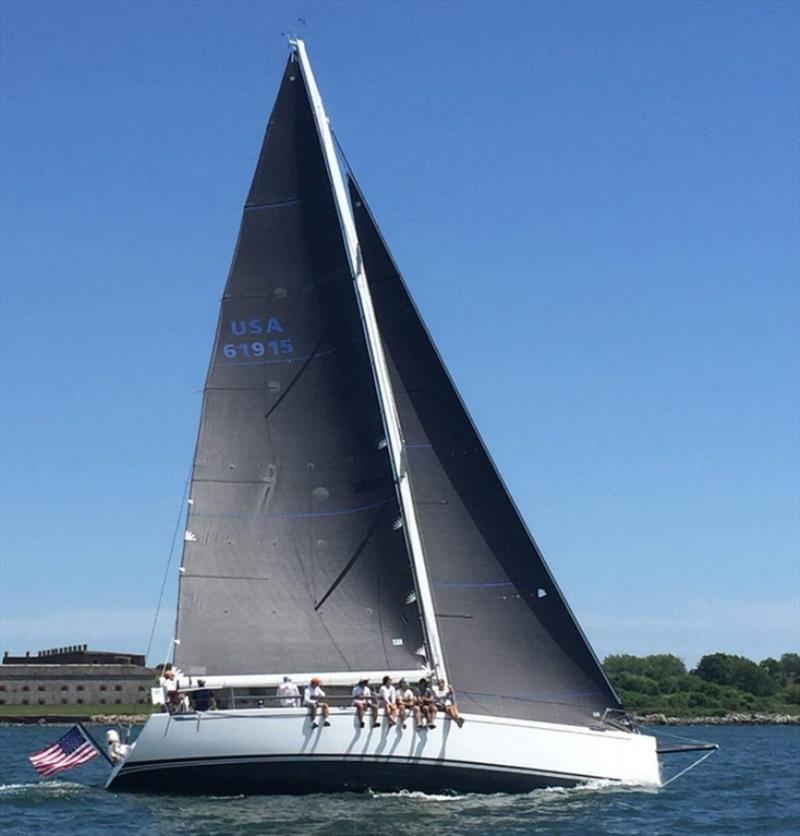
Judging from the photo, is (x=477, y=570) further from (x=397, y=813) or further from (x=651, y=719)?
(x=651, y=719)

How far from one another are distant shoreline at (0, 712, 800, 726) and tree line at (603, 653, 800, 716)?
9.67ft

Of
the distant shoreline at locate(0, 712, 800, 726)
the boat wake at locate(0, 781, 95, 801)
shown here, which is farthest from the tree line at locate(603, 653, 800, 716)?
the boat wake at locate(0, 781, 95, 801)

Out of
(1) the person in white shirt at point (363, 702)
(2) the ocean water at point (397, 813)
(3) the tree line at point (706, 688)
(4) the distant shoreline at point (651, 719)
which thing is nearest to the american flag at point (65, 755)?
(2) the ocean water at point (397, 813)

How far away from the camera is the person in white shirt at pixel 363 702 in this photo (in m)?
25.8

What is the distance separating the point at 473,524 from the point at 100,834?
998cm

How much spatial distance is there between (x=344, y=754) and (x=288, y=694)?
1.79 meters

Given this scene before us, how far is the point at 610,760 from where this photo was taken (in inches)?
1065

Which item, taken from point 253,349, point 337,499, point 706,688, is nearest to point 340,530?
point 337,499

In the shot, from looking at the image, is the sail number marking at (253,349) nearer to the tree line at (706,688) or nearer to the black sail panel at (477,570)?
the black sail panel at (477,570)

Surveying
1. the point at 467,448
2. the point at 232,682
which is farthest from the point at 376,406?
the point at 232,682

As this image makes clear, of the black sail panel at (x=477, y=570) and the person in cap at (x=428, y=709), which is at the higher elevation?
the black sail panel at (x=477, y=570)

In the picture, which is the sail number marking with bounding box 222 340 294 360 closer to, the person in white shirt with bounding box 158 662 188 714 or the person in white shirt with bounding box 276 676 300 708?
the person in white shirt with bounding box 158 662 188 714

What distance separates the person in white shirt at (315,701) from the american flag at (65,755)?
174 inches

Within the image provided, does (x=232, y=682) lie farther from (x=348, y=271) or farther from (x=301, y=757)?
(x=348, y=271)
